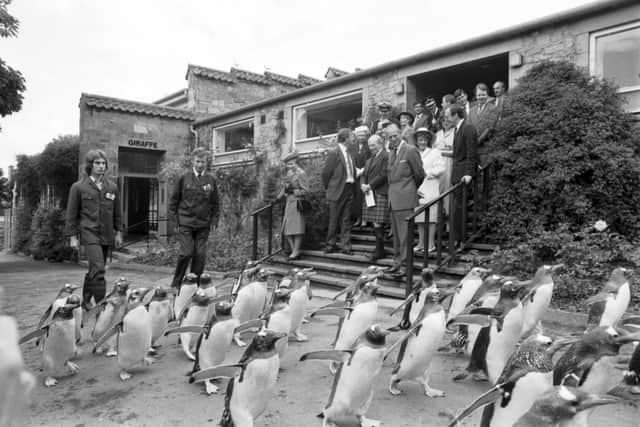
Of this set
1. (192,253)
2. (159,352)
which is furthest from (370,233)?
(159,352)

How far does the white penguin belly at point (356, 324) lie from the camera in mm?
3599

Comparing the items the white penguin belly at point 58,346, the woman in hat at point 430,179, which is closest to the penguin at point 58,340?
the white penguin belly at point 58,346

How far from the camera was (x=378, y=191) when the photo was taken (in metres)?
7.79

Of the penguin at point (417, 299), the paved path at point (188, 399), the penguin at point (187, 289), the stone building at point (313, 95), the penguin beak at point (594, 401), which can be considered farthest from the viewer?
the stone building at point (313, 95)

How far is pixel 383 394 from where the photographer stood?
11.0 ft

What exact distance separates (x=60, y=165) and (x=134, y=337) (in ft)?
56.4

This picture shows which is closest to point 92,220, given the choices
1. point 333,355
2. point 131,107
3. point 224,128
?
point 333,355

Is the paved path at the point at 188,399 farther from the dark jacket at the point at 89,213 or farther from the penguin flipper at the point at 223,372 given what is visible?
the dark jacket at the point at 89,213

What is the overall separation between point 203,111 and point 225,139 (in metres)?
1.90

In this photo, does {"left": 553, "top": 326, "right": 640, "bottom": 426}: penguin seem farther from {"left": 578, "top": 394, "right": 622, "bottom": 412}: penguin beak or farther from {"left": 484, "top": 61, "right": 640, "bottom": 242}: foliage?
{"left": 484, "top": 61, "right": 640, "bottom": 242}: foliage

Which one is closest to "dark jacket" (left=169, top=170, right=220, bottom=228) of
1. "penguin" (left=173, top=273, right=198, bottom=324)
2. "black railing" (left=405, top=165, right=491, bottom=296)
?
"penguin" (left=173, top=273, right=198, bottom=324)

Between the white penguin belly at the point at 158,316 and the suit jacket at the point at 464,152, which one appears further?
the suit jacket at the point at 464,152

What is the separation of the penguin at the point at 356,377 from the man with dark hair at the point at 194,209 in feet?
13.0

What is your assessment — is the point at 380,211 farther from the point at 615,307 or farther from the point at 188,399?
the point at 188,399
